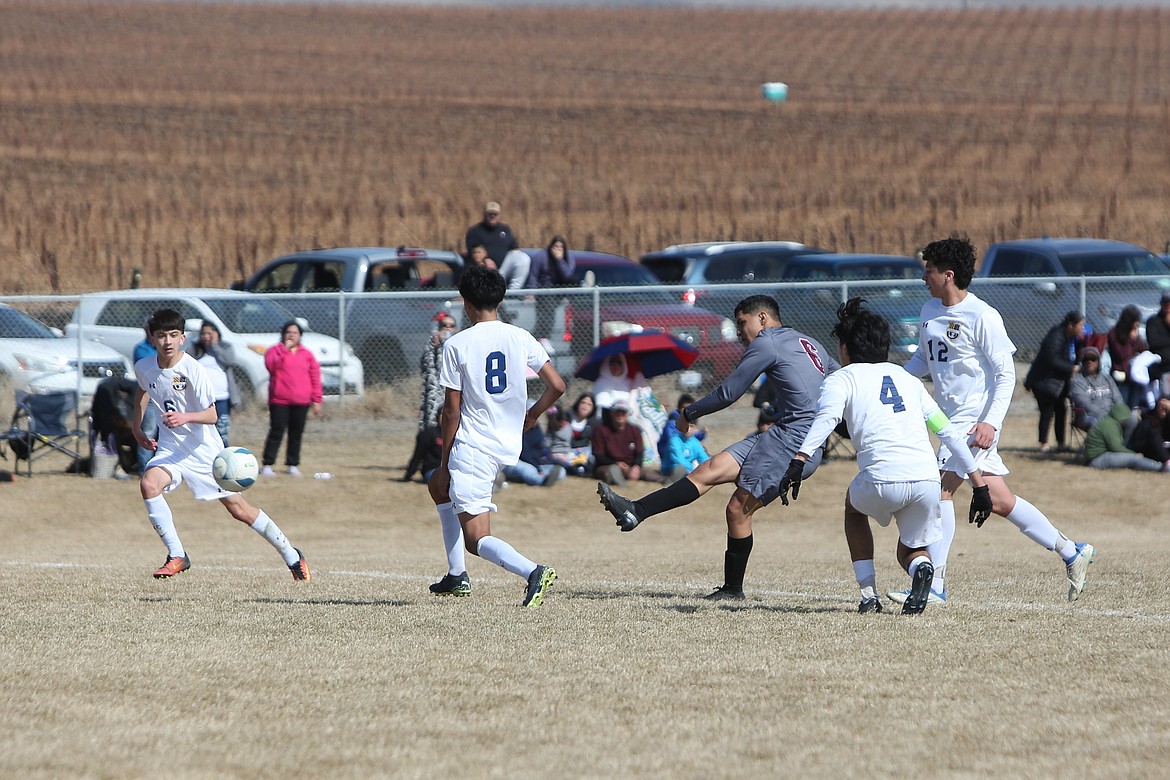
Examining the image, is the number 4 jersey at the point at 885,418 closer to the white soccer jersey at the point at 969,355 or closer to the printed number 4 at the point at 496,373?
the white soccer jersey at the point at 969,355

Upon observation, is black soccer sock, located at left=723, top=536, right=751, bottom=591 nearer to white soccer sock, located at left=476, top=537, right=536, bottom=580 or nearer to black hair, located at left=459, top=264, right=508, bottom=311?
white soccer sock, located at left=476, top=537, right=536, bottom=580

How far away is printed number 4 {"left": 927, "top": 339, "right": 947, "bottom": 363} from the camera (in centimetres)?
851

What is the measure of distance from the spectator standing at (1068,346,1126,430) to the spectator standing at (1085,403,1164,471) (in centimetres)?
15

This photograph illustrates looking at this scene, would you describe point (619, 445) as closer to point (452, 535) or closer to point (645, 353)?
point (645, 353)

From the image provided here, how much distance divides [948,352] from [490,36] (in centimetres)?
7604

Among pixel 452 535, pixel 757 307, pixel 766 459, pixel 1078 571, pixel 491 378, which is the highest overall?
pixel 757 307

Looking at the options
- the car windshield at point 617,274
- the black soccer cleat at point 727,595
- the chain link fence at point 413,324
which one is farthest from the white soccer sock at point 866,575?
the car windshield at point 617,274

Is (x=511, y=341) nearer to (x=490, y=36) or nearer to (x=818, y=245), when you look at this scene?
(x=818, y=245)

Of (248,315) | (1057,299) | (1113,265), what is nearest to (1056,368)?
(1057,299)

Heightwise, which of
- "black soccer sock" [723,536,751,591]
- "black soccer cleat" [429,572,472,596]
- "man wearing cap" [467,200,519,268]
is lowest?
"black soccer cleat" [429,572,472,596]

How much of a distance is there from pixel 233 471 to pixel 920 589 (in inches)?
161

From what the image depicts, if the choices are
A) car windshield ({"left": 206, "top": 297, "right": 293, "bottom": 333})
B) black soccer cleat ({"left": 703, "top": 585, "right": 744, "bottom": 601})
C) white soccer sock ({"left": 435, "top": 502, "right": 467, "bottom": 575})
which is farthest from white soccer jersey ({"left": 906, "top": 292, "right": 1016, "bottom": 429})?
car windshield ({"left": 206, "top": 297, "right": 293, "bottom": 333})

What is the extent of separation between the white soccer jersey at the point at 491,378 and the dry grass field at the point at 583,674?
0.91m

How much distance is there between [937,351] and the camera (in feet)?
28.0
